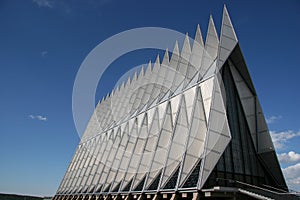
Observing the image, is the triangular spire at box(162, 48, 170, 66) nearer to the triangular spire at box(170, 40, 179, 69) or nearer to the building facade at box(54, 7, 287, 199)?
the building facade at box(54, 7, 287, 199)

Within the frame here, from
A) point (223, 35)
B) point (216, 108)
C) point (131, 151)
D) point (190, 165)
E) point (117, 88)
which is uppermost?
point (117, 88)

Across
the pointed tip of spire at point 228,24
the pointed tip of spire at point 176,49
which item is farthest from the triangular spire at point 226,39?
the pointed tip of spire at point 176,49

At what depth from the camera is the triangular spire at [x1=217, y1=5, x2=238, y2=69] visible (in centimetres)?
2341

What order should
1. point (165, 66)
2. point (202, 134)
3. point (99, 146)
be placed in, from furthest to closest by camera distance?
1. point (99, 146)
2. point (165, 66)
3. point (202, 134)

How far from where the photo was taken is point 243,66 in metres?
25.2

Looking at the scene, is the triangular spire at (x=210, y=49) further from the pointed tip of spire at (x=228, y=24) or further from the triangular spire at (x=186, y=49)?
the triangular spire at (x=186, y=49)

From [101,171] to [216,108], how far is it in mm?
23192

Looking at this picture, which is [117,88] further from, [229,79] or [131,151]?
[229,79]

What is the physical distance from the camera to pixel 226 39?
24.0m

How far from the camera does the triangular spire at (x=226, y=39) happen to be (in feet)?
76.8

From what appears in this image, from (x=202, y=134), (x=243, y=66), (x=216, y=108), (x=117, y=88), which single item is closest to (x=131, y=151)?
(x=202, y=134)

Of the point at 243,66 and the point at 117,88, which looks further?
the point at 117,88

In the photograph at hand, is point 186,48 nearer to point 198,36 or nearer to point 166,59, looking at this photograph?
point 198,36

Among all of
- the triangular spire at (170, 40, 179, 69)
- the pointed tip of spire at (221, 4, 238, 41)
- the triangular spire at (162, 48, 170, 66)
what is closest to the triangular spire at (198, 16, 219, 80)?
the pointed tip of spire at (221, 4, 238, 41)
